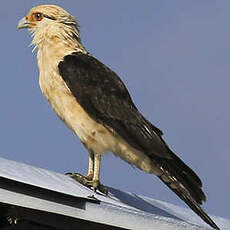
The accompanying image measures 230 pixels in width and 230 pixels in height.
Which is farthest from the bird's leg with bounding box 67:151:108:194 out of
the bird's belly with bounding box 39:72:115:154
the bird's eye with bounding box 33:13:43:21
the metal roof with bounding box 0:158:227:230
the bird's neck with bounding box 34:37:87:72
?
the bird's eye with bounding box 33:13:43:21

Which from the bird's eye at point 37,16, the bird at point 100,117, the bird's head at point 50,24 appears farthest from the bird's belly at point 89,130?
the bird's eye at point 37,16

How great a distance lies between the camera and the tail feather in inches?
291

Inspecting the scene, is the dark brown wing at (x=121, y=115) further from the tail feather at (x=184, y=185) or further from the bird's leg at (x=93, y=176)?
the bird's leg at (x=93, y=176)

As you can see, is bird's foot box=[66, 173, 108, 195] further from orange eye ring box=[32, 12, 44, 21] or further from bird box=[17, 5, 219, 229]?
orange eye ring box=[32, 12, 44, 21]

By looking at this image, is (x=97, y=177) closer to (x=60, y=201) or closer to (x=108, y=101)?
(x=108, y=101)

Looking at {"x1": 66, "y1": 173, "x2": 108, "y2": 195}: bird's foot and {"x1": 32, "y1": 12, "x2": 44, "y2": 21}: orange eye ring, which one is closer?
{"x1": 66, "y1": 173, "x2": 108, "y2": 195}: bird's foot

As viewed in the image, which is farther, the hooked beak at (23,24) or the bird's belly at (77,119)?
the hooked beak at (23,24)

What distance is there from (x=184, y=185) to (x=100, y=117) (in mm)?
1044

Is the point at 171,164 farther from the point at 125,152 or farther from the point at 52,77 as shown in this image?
the point at 52,77

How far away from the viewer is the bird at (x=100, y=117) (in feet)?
25.4

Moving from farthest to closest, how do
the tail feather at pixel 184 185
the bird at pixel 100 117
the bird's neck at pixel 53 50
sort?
the bird's neck at pixel 53 50 < the bird at pixel 100 117 < the tail feather at pixel 184 185

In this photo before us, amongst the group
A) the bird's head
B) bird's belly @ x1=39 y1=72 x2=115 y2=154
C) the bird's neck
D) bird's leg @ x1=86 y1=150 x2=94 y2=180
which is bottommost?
bird's leg @ x1=86 y1=150 x2=94 y2=180

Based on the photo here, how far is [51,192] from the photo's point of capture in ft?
18.3

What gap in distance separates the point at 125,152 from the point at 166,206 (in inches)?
25.5
